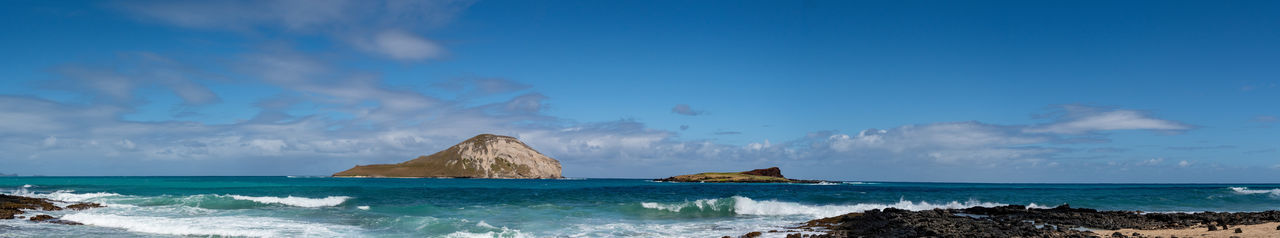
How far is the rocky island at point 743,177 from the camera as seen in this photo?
159 metres

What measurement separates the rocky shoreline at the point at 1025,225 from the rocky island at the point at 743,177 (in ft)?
415

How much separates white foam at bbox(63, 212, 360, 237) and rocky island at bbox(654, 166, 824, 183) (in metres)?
132

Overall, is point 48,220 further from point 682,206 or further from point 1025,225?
point 1025,225

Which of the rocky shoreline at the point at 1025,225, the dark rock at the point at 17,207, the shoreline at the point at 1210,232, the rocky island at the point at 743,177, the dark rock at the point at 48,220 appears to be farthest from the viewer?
the rocky island at the point at 743,177

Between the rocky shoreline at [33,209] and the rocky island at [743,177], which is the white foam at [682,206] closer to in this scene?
the rocky shoreline at [33,209]

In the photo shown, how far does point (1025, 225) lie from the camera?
949 inches

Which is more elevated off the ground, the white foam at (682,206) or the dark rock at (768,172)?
the dark rock at (768,172)

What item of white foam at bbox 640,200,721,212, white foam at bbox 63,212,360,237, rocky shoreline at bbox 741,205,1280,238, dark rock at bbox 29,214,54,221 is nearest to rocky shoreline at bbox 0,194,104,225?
dark rock at bbox 29,214,54,221

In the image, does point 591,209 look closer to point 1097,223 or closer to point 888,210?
point 888,210

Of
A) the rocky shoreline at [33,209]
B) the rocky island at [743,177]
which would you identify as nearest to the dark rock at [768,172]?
the rocky island at [743,177]

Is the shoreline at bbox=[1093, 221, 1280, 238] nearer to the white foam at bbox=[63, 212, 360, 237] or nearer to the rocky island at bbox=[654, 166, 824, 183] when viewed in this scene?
the white foam at bbox=[63, 212, 360, 237]

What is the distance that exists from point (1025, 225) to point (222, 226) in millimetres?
29713

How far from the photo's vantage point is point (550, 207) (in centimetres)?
3741

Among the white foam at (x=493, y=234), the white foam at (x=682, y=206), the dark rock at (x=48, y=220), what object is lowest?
the white foam at (x=493, y=234)
